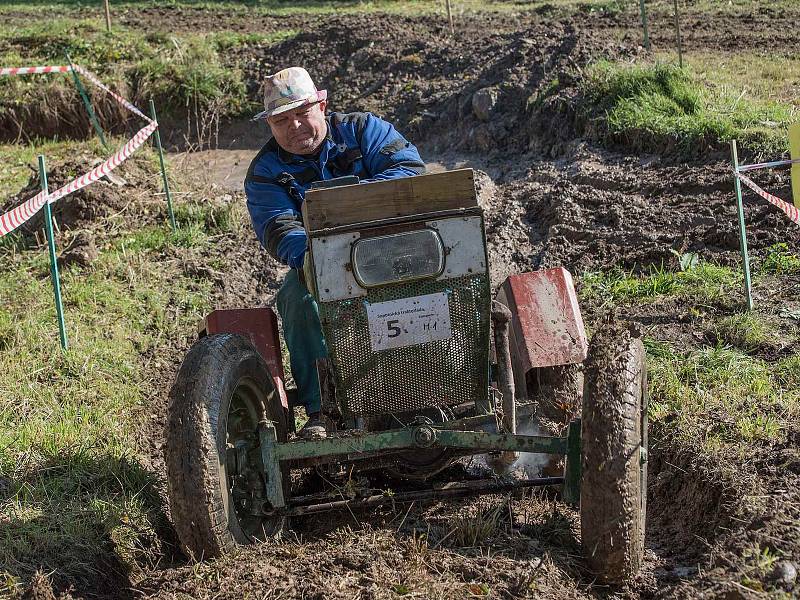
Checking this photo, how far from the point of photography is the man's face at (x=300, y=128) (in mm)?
4742

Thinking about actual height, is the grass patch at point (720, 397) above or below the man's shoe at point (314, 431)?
below

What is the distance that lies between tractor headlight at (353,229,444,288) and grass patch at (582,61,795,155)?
198 inches

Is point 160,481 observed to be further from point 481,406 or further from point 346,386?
point 481,406

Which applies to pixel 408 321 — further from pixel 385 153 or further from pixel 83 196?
pixel 83 196

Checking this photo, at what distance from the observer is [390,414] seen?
165 inches

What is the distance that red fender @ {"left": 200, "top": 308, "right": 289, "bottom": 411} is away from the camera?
4762 mm

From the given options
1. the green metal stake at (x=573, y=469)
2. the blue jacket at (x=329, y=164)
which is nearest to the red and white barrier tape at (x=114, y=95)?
the blue jacket at (x=329, y=164)

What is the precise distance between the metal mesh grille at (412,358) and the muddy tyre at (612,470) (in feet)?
1.95

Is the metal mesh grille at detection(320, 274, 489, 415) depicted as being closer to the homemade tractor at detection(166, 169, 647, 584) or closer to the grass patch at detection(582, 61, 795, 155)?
the homemade tractor at detection(166, 169, 647, 584)

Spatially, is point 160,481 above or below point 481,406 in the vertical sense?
below

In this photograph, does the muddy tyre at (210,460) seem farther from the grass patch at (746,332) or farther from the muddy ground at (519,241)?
the grass patch at (746,332)

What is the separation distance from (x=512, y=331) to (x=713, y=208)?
343 centimetres

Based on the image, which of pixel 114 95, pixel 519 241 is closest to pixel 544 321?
pixel 519 241

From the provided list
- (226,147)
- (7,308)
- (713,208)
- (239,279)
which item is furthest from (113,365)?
(226,147)
